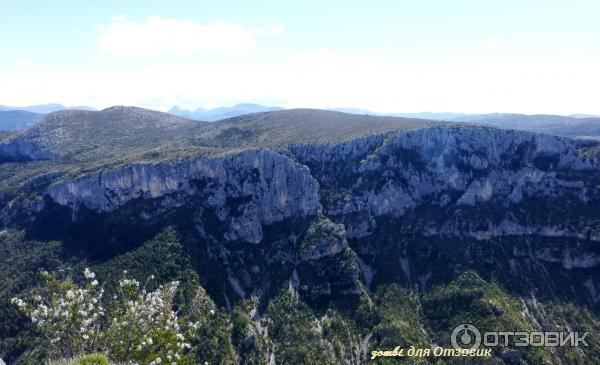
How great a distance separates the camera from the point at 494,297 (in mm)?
173750

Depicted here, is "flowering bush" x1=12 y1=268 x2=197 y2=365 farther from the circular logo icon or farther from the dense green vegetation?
the circular logo icon

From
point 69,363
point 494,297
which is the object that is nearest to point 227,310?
point 494,297

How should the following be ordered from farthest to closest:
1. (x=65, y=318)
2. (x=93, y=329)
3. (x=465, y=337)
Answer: (x=465, y=337)
(x=93, y=329)
(x=65, y=318)

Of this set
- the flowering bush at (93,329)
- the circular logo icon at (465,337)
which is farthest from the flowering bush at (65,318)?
the circular logo icon at (465,337)

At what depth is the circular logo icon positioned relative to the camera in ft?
516

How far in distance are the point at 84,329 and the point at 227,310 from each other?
505 ft

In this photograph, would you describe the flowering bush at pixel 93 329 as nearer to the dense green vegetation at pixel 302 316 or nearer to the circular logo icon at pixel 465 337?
the dense green vegetation at pixel 302 316

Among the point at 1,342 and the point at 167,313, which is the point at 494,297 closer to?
the point at 167,313

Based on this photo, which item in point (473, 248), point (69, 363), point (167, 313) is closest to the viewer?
point (69, 363)

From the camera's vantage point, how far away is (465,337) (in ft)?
528

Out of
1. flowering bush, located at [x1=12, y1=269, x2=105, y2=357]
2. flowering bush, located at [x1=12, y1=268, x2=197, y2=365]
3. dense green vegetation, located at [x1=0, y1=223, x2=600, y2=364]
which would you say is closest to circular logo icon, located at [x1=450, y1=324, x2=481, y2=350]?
dense green vegetation, located at [x1=0, y1=223, x2=600, y2=364]

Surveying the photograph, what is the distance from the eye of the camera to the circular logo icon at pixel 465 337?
157125 mm

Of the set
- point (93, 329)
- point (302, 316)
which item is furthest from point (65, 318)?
point (302, 316)

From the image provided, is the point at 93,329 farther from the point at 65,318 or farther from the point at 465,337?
the point at 465,337
